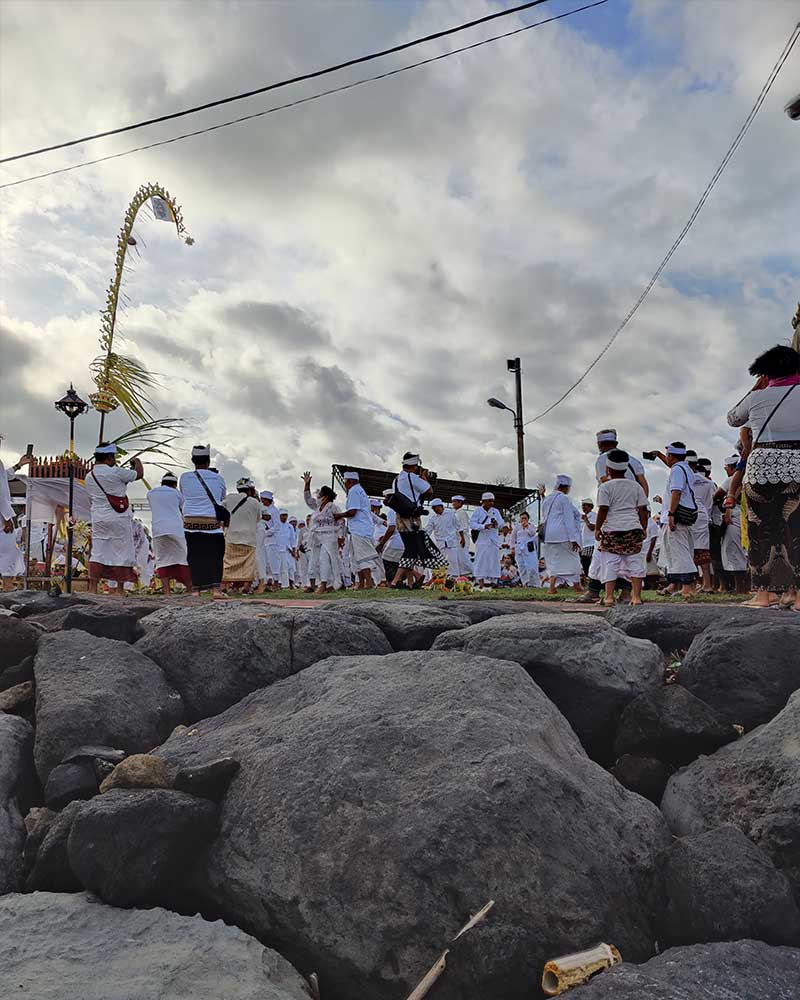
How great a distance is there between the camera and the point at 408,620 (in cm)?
471

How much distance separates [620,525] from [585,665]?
421cm

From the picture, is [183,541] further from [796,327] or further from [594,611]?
[796,327]

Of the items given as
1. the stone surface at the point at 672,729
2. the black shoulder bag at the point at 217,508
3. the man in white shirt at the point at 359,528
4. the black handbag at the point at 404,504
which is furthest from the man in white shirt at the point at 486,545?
the stone surface at the point at 672,729

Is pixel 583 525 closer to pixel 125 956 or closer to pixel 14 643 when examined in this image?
pixel 14 643

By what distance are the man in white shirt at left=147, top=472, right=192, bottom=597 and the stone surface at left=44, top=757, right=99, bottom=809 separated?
663 centimetres

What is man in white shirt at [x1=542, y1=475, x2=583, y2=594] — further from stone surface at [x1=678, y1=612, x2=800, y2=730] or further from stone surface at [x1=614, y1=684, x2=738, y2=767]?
stone surface at [x1=614, y1=684, x2=738, y2=767]

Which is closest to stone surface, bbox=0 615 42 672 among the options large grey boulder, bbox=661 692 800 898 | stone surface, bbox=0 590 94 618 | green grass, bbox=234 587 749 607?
stone surface, bbox=0 590 94 618

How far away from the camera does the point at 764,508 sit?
5.95 m

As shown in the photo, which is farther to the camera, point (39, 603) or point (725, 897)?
point (39, 603)

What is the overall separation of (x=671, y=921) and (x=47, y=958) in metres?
2.07

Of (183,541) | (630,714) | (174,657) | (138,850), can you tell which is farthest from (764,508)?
(183,541)

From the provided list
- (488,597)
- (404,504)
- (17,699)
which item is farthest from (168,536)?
(17,699)

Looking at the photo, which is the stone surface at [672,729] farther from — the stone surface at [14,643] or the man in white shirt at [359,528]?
the man in white shirt at [359,528]

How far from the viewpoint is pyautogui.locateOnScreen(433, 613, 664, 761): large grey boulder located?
3.94 m
